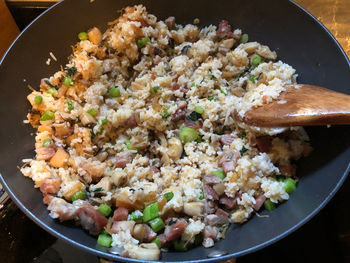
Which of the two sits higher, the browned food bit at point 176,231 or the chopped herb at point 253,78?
the chopped herb at point 253,78

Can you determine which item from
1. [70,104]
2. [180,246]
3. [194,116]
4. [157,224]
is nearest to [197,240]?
[180,246]

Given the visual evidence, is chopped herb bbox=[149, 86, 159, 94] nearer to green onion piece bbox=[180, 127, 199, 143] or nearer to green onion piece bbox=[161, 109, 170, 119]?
green onion piece bbox=[161, 109, 170, 119]

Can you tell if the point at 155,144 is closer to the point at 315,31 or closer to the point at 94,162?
the point at 94,162

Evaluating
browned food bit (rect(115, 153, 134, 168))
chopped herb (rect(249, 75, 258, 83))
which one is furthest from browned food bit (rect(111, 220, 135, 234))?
chopped herb (rect(249, 75, 258, 83))

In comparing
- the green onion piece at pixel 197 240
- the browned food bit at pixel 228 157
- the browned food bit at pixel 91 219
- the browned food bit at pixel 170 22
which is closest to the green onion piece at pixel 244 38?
the browned food bit at pixel 170 22

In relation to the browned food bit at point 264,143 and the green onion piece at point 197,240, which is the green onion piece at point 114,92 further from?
the green onion piece at point 197,240

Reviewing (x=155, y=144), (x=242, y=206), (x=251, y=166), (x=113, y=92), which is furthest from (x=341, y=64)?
(x=113, y=92)

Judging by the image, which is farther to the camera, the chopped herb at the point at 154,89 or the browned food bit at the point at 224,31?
the browned food bit at the point at 224,31
